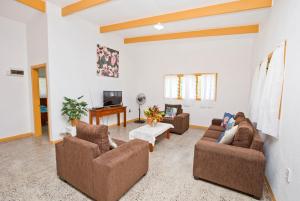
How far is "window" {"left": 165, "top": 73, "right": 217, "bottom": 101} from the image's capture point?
517 centimetres

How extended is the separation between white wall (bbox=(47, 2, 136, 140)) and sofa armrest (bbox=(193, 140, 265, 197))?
336 centimetres

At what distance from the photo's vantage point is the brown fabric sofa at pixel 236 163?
6.10 ft

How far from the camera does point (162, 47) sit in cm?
589

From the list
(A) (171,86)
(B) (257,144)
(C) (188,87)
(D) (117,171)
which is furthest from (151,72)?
(D) (117,171)

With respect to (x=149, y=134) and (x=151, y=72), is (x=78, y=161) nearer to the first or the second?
(x=149, y=134)

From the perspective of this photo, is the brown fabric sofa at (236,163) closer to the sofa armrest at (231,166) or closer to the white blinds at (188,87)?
the sofa armrest at (231,166)

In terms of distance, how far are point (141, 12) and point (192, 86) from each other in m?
3.01

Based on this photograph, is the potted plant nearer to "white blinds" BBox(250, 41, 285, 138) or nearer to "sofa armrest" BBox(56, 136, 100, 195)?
"sofa armrest" BBox(56, 136, 100, 195)

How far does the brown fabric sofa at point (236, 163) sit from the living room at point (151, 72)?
131 millimetres

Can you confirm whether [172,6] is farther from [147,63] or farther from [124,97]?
[124,97]

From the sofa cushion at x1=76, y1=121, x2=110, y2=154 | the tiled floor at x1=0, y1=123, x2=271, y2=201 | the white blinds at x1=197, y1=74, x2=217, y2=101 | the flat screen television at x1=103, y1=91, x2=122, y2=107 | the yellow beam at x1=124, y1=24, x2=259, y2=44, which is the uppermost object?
the yellow beam at x1=124, y1=24, x2=259, y2=44

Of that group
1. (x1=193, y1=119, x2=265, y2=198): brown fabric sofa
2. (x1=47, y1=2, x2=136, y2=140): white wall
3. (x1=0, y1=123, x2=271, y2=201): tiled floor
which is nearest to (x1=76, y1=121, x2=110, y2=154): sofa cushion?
(x1=0, y1=123, x2=271, y2=201): tiled floor

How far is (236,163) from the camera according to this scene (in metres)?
1.94

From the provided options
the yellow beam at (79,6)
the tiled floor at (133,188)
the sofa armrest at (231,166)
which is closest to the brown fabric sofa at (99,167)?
the tiled floor at (133,188)
